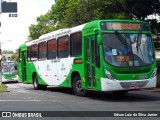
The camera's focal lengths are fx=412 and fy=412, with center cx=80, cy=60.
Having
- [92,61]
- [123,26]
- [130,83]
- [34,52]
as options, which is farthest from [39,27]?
[130,83]

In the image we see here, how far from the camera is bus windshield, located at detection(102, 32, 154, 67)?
1583 centimetres

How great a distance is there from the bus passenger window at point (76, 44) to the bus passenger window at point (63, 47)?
1.98 feet

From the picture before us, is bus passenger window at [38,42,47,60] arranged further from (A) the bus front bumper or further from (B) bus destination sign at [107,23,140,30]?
(A) the bus front bumper

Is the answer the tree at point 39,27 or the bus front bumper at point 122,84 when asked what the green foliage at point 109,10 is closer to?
the bus front bumper at point 122,84

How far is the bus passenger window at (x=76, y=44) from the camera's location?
57.9ft

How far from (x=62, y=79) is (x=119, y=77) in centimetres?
482

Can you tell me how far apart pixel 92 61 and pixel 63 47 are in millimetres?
3300

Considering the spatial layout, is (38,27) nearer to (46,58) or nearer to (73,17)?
(73,17)

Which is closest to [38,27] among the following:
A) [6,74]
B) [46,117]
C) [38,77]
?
[6,74]

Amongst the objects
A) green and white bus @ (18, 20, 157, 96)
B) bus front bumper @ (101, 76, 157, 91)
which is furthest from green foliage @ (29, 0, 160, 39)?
bus front bumper @ (101, 76, 157, 91)

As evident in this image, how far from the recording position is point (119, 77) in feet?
51.5

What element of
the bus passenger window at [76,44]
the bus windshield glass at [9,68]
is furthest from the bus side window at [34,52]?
the bus windshield glass at [9,68]

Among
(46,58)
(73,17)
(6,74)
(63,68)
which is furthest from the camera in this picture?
(6,74)

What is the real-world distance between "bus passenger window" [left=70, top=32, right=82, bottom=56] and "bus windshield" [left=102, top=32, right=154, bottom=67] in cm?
190
